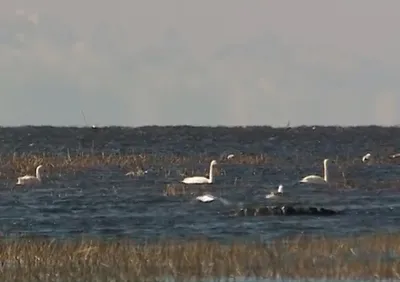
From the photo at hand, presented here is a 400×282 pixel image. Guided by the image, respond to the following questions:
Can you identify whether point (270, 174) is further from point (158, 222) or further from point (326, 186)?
point (158, 222)

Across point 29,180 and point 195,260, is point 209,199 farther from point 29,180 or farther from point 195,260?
point 195,260

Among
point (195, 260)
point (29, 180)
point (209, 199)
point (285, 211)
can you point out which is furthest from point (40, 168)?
point (195, 260)

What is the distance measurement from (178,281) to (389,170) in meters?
39.0

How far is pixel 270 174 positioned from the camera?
57.2 m

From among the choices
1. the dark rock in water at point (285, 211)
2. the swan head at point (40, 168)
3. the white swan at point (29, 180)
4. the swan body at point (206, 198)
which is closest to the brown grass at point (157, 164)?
the swan head at point (40, 168)

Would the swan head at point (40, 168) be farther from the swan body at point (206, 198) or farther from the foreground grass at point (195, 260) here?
the foreground grass at point (195, 260)

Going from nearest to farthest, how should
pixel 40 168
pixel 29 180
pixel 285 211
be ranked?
pixel 285 211 < pixel 29 180 < pixel 40 168

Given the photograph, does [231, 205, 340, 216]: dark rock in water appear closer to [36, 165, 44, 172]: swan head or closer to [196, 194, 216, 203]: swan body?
[196, 194, 216, 203]: swan body

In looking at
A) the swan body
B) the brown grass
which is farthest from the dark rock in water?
the brown grass

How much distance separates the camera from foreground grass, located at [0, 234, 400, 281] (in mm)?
22906

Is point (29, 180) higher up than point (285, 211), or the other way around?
point (29, 180)

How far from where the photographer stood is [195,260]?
79.9 ft

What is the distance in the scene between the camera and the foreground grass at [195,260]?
22906 millimetres

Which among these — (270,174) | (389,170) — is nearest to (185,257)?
(270,174)
